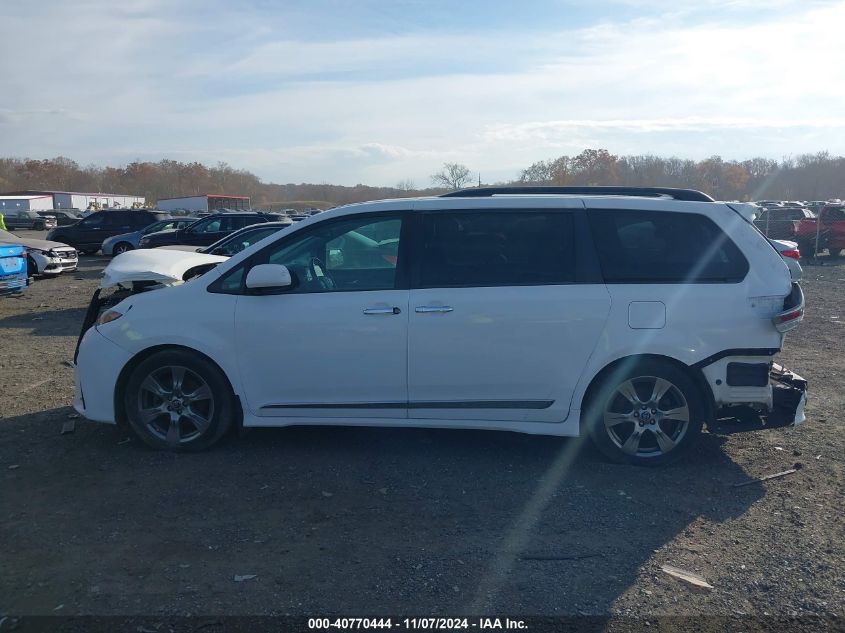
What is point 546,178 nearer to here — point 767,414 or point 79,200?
point 767,414

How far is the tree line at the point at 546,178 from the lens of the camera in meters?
55.9

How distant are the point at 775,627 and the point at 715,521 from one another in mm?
1101

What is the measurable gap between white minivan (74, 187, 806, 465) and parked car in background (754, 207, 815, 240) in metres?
22.6

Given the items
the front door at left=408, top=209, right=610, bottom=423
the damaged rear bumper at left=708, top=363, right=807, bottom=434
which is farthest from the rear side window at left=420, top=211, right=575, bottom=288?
the damaged rear bumper at left=708, top=363, right=807, bottom=434

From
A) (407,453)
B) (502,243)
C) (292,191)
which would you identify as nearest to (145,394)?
(407,453)

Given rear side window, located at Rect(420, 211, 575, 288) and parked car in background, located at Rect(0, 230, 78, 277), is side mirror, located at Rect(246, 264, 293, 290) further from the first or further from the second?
parked car in background, located at Rect(0, 230, 78, 277)

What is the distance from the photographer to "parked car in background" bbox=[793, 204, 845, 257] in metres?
24.0

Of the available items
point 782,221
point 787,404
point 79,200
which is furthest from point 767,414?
point 79,200

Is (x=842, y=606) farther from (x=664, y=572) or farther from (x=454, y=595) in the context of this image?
(x=454, y=595)

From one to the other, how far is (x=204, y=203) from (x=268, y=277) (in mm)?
85600

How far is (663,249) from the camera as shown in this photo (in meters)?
5.14

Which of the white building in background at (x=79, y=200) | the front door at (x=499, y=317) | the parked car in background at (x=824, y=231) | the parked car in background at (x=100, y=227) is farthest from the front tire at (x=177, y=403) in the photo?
the white building in background at (x=79, y=200)

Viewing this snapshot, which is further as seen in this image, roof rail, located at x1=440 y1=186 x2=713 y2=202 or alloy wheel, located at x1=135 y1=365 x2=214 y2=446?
roof rail, located at x1=440 y1=186 x2=713 y2=202

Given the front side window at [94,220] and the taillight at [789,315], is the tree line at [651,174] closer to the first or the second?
the front side window at [94,220]
